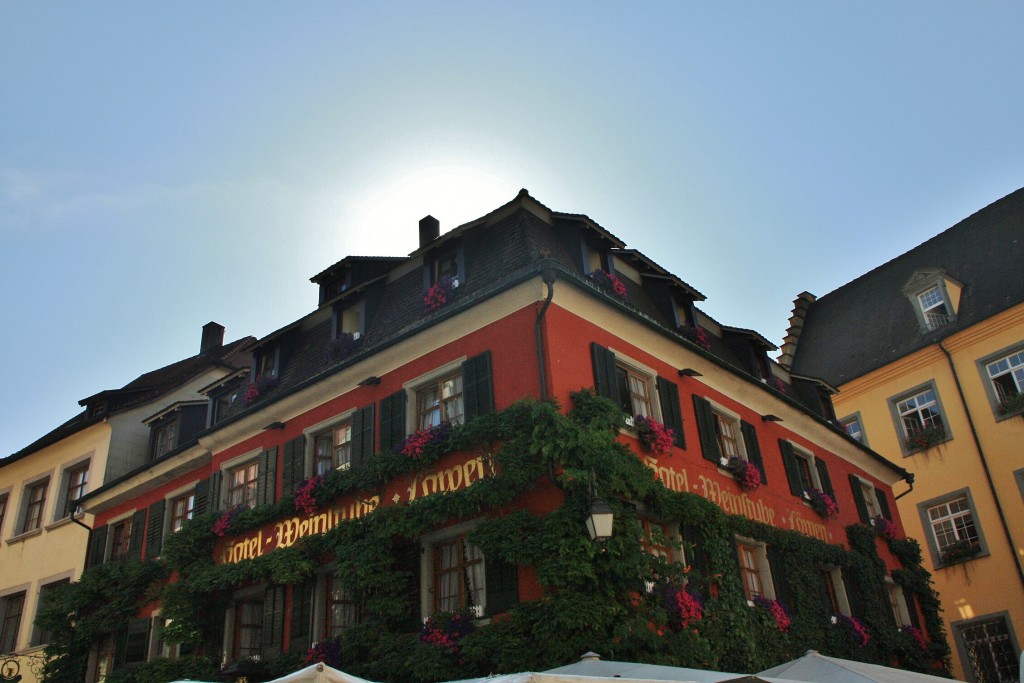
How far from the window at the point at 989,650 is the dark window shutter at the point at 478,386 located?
1842 centimetres

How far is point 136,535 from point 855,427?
22.2 m

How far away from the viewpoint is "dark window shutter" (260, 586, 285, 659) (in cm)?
1697

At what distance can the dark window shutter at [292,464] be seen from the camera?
18281 millimetres

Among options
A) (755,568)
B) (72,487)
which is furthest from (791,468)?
(72,487)

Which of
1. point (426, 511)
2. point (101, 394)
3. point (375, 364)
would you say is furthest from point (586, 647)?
point (101, 394)

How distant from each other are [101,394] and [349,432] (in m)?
12.4

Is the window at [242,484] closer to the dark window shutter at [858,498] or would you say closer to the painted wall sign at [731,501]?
the painted wall sign at [731,501]

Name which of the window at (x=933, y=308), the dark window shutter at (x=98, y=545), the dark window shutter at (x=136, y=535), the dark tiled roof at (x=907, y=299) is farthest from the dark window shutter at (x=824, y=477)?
the dark window shutter at (x=98, y=545)

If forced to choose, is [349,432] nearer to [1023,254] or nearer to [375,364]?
[375,364]

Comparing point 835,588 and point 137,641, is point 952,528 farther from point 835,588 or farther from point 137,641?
point 137,641

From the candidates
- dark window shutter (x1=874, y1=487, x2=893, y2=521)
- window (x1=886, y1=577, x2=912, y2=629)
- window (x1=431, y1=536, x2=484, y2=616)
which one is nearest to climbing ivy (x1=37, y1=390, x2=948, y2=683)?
window (x1=431, y1=536, x2=484, y2=616)

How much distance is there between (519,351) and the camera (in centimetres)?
1523

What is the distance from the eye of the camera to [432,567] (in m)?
15.3

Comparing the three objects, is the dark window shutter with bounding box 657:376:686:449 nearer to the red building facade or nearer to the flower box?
the red building facade
